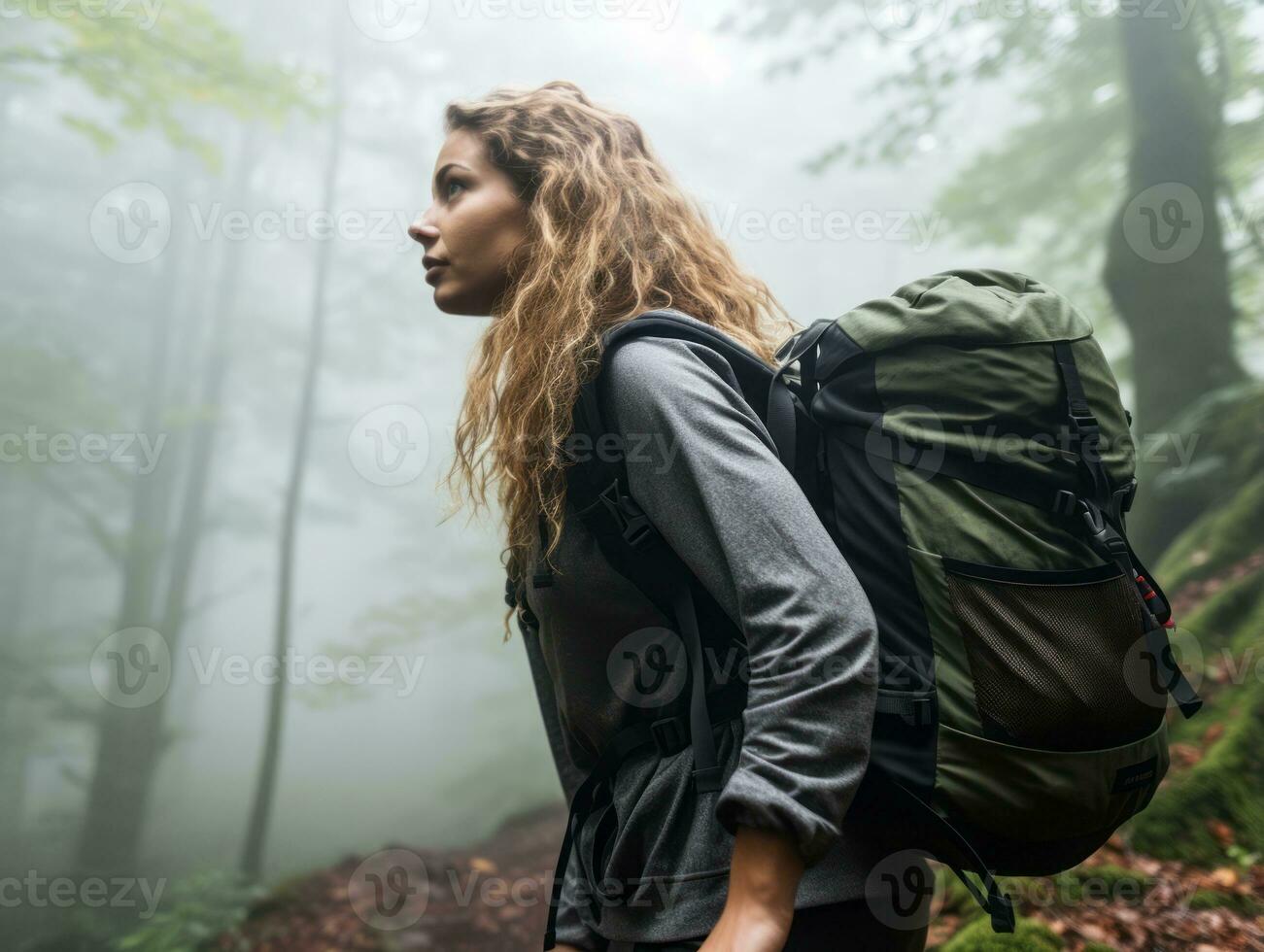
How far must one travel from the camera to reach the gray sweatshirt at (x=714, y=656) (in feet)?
3.45

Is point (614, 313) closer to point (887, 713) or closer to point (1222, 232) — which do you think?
point (887, 713)

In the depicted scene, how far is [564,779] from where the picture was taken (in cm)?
188

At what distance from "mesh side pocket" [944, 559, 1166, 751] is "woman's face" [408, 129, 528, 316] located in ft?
3.77

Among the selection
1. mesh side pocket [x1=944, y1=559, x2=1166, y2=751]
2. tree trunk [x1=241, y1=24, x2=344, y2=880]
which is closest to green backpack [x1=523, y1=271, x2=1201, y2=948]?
mesh side pocket [x1=944, y1=559, x2=1166, y2=751]

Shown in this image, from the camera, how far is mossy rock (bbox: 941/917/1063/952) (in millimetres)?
2611

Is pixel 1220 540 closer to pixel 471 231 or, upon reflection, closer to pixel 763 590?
pixel 763 590

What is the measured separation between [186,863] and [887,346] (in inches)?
665

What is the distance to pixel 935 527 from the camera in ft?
3.93

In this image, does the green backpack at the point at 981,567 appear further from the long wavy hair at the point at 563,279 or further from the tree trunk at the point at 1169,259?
the tree trunk at the point at 1169,259

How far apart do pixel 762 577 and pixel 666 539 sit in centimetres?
22

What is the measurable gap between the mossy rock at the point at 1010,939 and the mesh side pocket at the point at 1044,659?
186cm

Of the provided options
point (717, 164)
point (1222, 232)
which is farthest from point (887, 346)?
point (717, 164)

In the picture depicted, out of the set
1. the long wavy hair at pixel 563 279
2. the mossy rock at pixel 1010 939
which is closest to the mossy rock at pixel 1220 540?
the mossy rock at pixel 1010 939

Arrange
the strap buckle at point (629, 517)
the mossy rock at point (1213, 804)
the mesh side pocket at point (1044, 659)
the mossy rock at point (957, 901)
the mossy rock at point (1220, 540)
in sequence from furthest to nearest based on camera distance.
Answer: the mossy rock at point (1220, 540)
the mossy rock at point (957, 901)
the mossy rock at point (1213, 804)
the strap buckle at point (629, 517)
the mesh side pocket at point (1044, 659)
